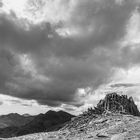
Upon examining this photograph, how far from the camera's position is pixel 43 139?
406ft

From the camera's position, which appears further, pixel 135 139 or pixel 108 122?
pixel 108 122

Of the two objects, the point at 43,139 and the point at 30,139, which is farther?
the point at 30,139

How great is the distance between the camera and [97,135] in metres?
113

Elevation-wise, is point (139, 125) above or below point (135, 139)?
→ above

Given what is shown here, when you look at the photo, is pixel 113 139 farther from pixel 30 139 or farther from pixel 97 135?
pixel 30 139

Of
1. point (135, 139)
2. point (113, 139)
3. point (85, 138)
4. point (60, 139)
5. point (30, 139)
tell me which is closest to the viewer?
point (135, 139)

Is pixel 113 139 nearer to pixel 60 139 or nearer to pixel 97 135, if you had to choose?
pixel 97 135

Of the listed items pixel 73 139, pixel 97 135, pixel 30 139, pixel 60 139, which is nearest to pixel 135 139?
pixel 97 135

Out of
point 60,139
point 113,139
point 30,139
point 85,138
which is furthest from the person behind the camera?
point 30,139

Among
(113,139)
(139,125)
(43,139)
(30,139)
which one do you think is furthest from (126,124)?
(30,139)

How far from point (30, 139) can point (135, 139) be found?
6068 centimetres

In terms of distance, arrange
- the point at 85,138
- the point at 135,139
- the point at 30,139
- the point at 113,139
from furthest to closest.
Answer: the point at 30,139 → the point at 85,138 → the point at 113,139 → the point at 135,139

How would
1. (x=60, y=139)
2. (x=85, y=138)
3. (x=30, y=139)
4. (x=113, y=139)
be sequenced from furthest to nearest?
(x=30, y=139) → (x=60, y=139) → (x=85, y=138) → (x=113, y=139)

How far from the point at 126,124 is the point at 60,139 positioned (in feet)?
110
